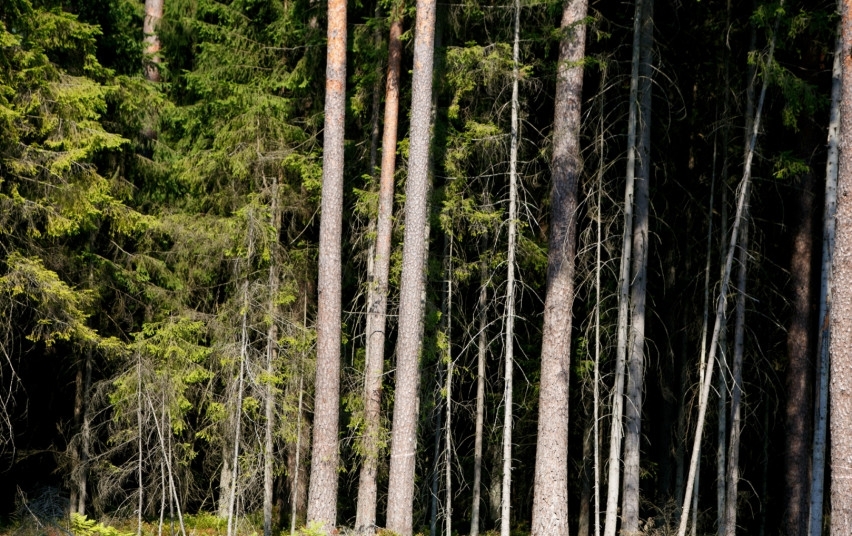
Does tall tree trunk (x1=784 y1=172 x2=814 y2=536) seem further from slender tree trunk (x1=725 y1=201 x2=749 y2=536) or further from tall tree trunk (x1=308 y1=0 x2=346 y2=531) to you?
tall tree trunk (x1=308 y1=0 x2=346 y2=531)

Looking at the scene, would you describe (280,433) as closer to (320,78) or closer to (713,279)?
(320,78)

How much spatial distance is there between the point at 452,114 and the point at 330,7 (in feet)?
8.25

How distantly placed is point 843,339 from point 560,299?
3923 mm

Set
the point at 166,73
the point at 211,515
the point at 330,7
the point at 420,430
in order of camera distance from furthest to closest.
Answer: the point at 211,515
the point at 166,73
the point at 420,430
the point at 330,7

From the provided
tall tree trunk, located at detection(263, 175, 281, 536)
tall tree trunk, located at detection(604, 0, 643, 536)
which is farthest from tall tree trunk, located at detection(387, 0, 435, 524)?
tall tree trunk, located at detection(604, 0, 643, 536)

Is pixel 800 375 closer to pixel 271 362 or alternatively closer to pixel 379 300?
pixel 379 300

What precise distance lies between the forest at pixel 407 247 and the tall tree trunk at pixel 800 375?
0.13ft

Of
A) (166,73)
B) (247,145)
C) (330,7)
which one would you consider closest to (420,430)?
(247,145)

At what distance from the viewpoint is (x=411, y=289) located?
1110 centimetres

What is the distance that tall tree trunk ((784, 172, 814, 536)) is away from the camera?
1221cm

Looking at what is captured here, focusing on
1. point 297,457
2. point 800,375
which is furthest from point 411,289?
point 800,375

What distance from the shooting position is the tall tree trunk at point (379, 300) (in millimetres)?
12898

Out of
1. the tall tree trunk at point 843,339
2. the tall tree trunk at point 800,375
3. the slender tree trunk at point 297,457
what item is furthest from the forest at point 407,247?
the tall tree trunk at point 843,339

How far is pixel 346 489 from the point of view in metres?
17.8
